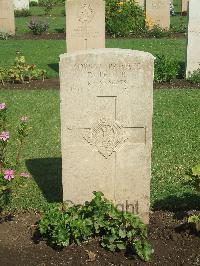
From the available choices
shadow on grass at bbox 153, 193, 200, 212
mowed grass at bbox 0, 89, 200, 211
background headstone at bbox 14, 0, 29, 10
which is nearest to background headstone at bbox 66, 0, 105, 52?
mowed grass at bbox 0, 89, 200, 211

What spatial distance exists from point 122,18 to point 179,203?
49.5 ft

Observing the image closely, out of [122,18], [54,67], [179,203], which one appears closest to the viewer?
[179,203]

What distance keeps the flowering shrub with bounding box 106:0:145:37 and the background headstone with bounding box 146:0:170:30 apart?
60 cm

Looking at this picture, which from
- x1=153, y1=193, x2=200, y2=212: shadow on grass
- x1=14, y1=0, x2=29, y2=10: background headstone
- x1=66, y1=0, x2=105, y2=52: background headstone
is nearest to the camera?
x1=153, y1=193, x2=200, y2=212: shadow on grass

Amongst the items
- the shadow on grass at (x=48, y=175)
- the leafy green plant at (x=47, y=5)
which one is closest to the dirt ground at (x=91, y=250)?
the shadow on grass at (x=48, y=175)

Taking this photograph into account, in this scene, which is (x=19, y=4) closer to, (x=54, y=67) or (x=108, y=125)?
(x=54, y=67)

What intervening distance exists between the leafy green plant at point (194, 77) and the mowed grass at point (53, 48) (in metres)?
2.51

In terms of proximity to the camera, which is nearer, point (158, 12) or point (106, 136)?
point (106, 136)

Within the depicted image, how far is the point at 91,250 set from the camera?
4.51 metres

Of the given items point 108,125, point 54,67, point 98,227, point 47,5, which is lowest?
point 98,227

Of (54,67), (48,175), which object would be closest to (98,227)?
(48,175)

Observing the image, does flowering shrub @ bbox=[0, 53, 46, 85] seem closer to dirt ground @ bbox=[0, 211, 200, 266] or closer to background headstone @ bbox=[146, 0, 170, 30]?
dirt ground @ bbox=[0, 211, 200, 266]

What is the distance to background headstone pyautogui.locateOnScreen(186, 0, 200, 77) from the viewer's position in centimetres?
1126

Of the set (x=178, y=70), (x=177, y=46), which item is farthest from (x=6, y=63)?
(x=177, y=46)
